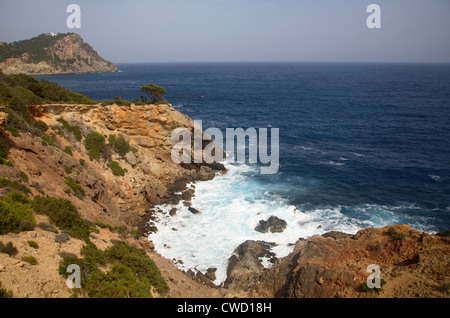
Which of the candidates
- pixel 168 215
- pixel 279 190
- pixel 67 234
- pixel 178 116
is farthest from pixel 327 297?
pixel 178 116

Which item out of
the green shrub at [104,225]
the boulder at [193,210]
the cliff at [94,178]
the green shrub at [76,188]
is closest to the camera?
the cliff at [94,178]

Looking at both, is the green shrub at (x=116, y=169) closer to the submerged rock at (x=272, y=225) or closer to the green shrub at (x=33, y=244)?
the submerged rock at (x=272, y=225)

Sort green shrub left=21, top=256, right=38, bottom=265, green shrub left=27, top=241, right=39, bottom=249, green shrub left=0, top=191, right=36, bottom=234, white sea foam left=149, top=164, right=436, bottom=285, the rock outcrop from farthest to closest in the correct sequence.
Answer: white sea foam left=149, top=164, right=436, bottom=285 → the rock outcrop → green shrub left=0, top=191, right=36, bottom=234 → green shrub left=27, top=241, right=39, bottom=249 → green shrub left=21, top=256, right=38, bottom=265

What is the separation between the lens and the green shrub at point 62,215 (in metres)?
15.8

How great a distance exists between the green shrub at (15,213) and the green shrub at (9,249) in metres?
1.45

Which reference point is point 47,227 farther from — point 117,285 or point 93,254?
point 117,285

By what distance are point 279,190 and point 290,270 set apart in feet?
62.5

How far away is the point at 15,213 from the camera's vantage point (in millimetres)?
13625

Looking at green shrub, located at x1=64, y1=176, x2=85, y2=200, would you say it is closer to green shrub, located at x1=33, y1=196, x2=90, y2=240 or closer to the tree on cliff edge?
green shrub, located at x1=33, y1=196, x2=90, y2=240

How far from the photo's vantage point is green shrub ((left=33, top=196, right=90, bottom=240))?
51.9 ft

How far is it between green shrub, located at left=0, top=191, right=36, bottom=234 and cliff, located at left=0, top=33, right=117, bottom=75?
159687 millimetres

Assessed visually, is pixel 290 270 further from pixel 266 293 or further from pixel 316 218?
pixel 316 218

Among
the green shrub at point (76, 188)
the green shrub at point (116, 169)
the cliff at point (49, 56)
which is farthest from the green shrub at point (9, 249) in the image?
the cliff at point (49, 56)

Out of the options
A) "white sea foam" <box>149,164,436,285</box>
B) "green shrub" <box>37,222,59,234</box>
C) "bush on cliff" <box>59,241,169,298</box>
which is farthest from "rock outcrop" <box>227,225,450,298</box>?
"green shrub" <box>37,222,59,234</box>
